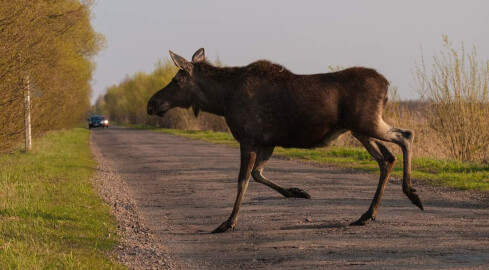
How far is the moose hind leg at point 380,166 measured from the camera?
834 centimetres

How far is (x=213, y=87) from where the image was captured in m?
8.63

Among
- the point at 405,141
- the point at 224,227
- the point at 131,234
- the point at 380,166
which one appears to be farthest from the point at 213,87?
the point at 405,141

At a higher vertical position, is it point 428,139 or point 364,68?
point 364,68

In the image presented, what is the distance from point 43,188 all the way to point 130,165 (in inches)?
270

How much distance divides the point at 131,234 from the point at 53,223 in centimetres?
129

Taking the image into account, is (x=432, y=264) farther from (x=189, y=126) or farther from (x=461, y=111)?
(x=189, y=126)

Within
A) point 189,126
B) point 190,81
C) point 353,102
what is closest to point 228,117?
point 190,81

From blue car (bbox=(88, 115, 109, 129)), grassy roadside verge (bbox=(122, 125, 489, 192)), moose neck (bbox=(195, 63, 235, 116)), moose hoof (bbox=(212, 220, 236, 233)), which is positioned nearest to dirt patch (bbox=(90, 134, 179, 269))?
moose hoof (bbox=(212, 220, 236, 233))

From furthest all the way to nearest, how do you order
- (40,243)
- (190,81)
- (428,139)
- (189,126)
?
(189,126) → (428,139) → (190,81) → (40,243)

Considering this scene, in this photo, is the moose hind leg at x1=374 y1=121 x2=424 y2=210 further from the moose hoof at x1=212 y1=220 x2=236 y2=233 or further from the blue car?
the blue car

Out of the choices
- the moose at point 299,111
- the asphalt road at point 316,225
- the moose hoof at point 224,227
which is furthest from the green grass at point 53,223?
the moose at point 299,111

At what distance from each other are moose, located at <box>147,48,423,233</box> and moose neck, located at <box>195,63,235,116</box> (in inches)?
0.5

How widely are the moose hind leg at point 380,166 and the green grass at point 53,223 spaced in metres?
3.26

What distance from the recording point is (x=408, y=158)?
26.7 ft
